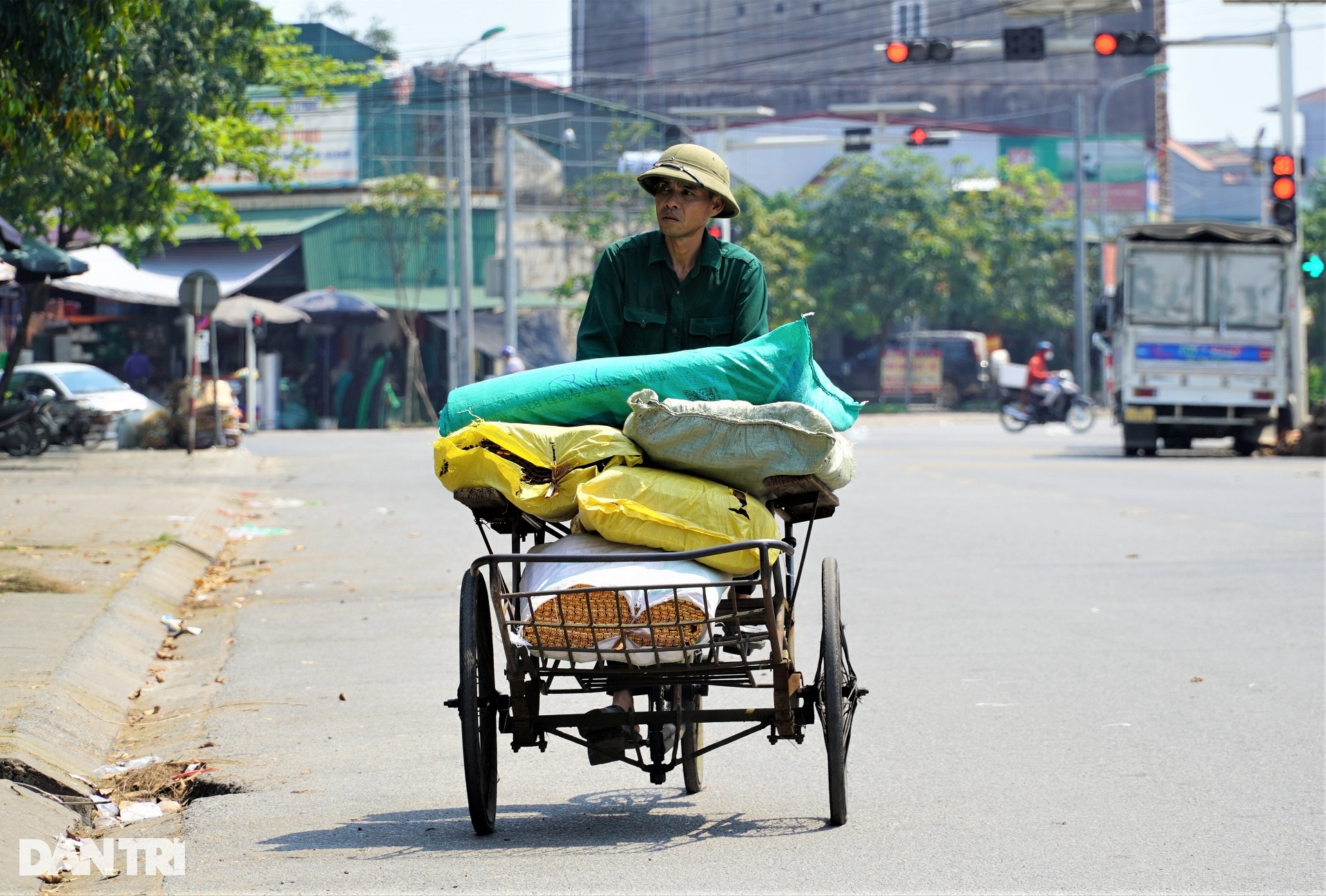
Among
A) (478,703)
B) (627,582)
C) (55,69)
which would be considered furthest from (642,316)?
(55,69)

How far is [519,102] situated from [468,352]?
591 inches

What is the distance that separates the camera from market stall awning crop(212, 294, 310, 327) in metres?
35.3

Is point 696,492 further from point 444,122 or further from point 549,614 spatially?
point 444,122

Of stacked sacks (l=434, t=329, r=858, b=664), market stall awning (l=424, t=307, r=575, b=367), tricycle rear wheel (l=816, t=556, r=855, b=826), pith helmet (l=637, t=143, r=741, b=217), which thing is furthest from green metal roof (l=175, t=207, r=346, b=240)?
tricycle rear wheel (l=816, t=556, r=855, b=826)

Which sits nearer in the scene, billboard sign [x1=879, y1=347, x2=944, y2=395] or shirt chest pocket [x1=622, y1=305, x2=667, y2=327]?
shirt chest pocket [x1=622, y1=305, x2=667, y2=327]

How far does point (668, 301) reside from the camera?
525 cm

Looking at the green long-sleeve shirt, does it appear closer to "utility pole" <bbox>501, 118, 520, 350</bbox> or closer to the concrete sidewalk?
the concrete sidewalk

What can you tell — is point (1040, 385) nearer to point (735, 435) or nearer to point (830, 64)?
point (830, 64)

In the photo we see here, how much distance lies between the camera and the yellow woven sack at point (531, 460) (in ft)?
15.2

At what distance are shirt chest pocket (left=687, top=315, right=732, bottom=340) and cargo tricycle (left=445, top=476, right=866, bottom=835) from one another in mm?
603

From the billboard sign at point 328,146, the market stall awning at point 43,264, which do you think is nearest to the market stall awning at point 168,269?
the billboard sign at point 328,146

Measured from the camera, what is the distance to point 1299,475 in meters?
20.1

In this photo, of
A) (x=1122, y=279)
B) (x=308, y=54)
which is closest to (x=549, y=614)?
(x=1122, y=279)

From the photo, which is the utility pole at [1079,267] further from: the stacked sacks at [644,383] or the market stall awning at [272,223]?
the stacked sacks at [644,383]
